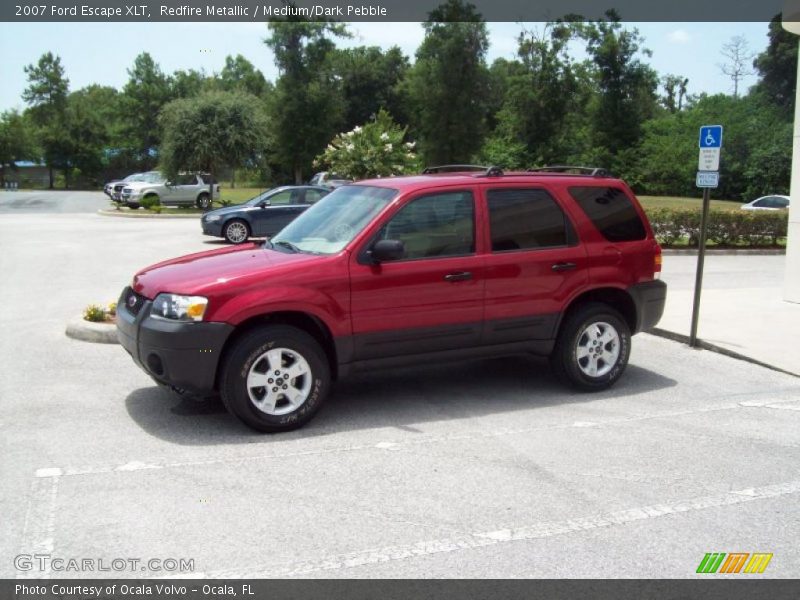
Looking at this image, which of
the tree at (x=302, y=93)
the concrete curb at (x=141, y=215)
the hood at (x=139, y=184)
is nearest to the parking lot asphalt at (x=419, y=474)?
the concrete curb at (x=141, y=215)

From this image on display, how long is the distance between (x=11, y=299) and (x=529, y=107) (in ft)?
179

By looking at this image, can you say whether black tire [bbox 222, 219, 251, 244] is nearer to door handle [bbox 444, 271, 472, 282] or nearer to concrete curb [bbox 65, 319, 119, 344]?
concrete curb [bbox 65, 319, 119, 344]

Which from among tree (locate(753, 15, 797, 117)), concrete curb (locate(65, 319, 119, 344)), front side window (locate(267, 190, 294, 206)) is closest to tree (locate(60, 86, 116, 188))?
tree (locate(753, 15, 797, 117))

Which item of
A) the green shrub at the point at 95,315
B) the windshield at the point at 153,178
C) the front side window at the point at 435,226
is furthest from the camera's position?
the windshield at the point at 153,178

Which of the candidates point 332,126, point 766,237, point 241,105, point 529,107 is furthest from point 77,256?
point 529,107

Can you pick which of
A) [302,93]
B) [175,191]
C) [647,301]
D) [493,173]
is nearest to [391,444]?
[493,173]

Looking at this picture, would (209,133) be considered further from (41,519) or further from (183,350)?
(41,519)

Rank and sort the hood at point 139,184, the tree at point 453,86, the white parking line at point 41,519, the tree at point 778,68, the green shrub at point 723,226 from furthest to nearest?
the tree at point 778,68 < the tree at point 453,86 < the hood at point 139,184 < the green shrub at point 723,226 < the white parking line at point 41,519

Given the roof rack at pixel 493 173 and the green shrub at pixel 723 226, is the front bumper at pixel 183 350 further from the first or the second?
the green shrub at pixel 723 226

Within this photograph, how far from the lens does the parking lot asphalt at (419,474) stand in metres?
4.12

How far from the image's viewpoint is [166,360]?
5730 millimetres

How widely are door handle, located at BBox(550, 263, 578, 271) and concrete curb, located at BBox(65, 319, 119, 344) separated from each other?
15.6ft

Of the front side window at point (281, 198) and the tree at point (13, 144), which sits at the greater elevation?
the tree at point (13, 144)

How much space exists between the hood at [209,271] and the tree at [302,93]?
52.0 m
